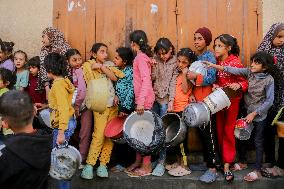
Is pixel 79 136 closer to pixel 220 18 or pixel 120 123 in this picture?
pixel 120 123

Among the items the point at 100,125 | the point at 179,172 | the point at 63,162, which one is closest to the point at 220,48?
the point at 179,172

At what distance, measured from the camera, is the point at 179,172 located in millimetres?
5578

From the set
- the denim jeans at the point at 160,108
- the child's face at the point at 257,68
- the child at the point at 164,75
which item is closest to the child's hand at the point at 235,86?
the child's face at the point at 257,68

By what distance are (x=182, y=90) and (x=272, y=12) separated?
6.11 ft

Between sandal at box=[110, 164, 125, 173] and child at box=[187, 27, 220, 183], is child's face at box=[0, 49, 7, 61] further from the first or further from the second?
child at box=[187, 27, 220, 183]

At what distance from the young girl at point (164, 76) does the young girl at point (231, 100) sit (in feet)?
1.97

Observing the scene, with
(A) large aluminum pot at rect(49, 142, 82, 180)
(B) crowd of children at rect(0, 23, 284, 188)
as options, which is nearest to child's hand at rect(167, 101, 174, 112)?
(B) crowd of children at rect(0, 23, 284, 188)

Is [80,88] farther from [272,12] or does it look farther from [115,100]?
[272,12]

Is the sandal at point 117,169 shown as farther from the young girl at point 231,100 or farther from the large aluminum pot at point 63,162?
the young girl at point 231,100

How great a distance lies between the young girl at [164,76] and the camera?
18.9 feet

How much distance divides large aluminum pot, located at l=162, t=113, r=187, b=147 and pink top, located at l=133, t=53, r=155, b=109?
0.34 metres

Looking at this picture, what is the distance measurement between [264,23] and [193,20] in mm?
1039

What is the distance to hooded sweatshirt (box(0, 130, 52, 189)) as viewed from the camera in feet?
9.65

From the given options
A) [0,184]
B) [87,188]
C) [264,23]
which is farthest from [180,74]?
[0,184]
